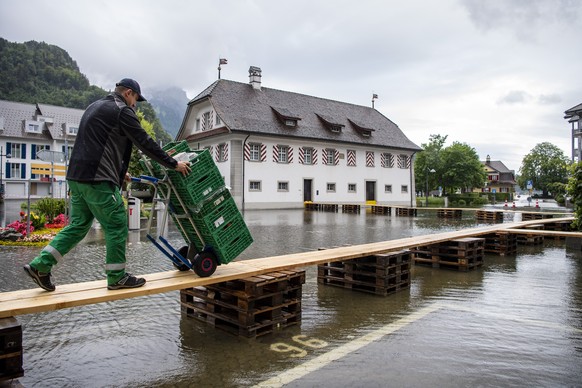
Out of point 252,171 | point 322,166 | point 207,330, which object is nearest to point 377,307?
point 207,330

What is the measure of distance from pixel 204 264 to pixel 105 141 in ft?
4.98

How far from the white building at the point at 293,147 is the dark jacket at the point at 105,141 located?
26086 millimetres

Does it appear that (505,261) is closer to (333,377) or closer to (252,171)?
(333,377)

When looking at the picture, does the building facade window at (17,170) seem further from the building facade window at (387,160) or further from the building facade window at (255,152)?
the building facade window at (387,160)

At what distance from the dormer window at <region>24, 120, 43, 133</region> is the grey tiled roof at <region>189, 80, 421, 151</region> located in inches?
1137

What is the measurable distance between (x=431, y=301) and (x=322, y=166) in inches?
1165

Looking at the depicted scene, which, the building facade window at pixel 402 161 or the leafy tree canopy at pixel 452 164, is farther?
the leafy tree canopy at pixel 452 164

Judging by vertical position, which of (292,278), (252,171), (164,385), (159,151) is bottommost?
(164,385)

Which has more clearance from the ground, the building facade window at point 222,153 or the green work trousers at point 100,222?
the building facade window at point 222,153

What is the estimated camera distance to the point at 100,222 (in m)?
3.76

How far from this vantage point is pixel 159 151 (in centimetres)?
388

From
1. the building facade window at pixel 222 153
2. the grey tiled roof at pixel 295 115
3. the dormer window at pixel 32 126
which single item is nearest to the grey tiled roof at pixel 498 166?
the grey tiled roof at pixel 295 115

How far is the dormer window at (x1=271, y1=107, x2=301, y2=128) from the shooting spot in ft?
109

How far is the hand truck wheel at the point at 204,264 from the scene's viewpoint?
4.30 metres
